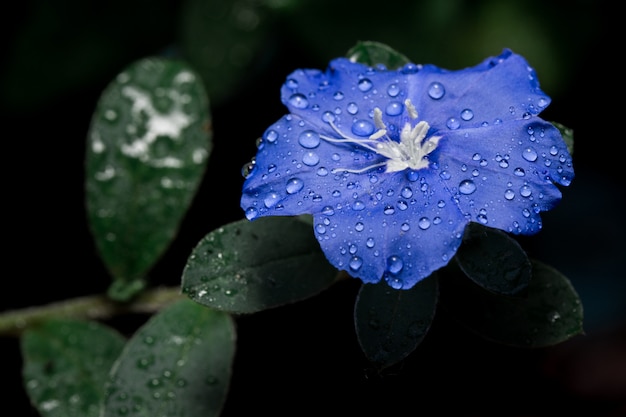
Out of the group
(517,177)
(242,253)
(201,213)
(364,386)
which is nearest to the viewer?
(517,177)

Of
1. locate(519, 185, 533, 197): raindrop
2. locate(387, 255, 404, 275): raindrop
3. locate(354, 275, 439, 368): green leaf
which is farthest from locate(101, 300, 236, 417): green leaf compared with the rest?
locate(519, 185, 533, 197): raindrop

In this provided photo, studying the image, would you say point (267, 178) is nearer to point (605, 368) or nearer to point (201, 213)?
point (201, 213)

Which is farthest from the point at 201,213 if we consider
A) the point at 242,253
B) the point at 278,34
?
the point at 242,253

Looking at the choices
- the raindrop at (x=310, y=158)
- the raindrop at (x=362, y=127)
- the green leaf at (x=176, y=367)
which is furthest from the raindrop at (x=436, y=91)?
the green leaf at (x=176, y=367)

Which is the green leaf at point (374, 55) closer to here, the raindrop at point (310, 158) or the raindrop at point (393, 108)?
the raindrop at point (393, 108)

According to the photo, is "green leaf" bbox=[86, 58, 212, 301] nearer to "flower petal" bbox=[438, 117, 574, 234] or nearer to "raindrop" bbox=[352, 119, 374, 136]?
"raindrop" bbox=[352, 119, 374, 136]

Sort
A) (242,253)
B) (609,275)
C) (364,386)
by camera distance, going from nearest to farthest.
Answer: (242,253) < (364,386) < (609,275)

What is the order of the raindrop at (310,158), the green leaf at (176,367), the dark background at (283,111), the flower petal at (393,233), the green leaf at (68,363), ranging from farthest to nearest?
the dark background at (283,111) → the green leaf at (68,363) → the green leaf at (176,367) → the raindrop at (310,158) → the flower petal at (393,233)
